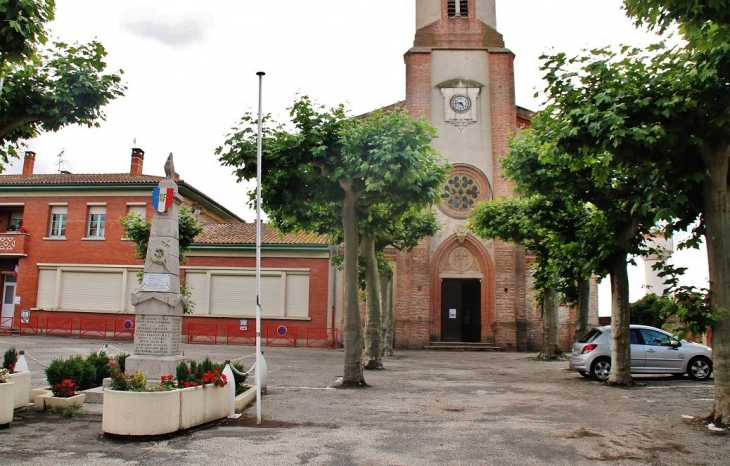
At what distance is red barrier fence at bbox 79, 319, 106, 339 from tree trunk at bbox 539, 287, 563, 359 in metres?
21.3

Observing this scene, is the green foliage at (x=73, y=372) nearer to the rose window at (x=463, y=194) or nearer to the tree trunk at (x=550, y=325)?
the tree trunk at (x=550, y=325)

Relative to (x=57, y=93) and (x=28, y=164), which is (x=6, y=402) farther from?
(x=28, y=164)

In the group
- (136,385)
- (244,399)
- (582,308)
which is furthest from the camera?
(582,308)

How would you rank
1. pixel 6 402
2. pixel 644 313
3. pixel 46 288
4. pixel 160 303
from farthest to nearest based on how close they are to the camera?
pixel 46 288 → pixel 644 313 → pixel 160 303 → pixel 6 402

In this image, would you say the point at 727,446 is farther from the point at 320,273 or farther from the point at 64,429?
the point at 320,273

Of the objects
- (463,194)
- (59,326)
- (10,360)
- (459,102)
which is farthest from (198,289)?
(10,360)

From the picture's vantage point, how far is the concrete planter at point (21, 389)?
9.50m

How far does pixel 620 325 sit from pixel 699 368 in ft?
12.7

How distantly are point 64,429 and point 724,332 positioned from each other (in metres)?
9.88

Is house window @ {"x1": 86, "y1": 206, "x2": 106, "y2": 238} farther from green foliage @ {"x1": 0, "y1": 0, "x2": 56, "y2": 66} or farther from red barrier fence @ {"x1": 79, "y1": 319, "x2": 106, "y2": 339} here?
green foliage @ {"x1": 0, "y1": 0, "x2": 56, "y2": 66}

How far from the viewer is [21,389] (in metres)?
9.66

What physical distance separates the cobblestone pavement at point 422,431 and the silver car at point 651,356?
51.4 inches

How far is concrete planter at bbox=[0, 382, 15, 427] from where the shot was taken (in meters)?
8.33

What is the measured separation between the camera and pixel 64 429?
8625 mm
